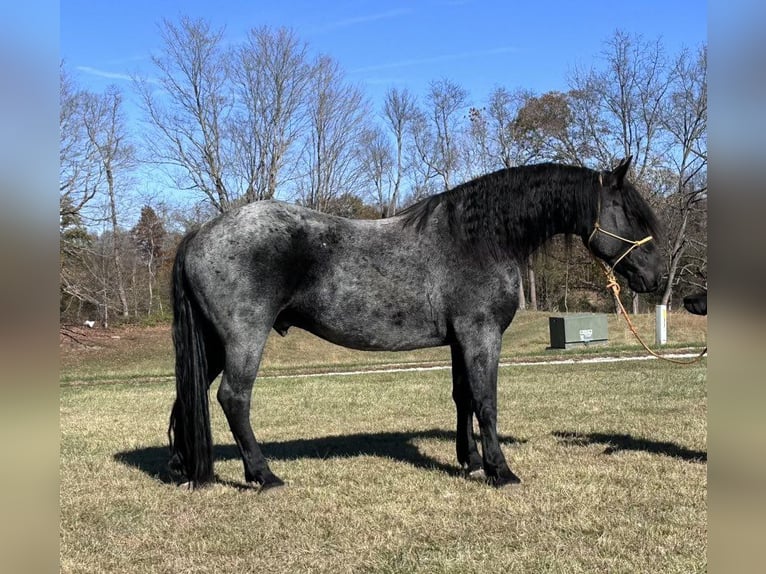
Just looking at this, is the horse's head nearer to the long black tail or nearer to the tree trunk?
the long black tail

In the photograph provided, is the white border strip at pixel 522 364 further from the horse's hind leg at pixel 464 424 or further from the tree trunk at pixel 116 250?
the tree trunk at pixel 116 250

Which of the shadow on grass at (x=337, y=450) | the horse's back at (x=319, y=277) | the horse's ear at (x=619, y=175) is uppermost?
the horse's ear at (x=619, y=175)

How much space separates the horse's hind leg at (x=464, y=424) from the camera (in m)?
5.16

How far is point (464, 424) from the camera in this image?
17.3 feet

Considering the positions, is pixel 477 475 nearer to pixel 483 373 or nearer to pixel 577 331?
pixel 483 373

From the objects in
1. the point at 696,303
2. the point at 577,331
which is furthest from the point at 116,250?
the point at 696,303

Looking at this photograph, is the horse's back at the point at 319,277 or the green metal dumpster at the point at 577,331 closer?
the horse's back at the point at 319,277

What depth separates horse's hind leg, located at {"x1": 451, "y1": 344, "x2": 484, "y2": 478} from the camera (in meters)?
5.16

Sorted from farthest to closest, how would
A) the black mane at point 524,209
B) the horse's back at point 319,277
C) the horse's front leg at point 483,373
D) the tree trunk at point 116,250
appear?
the tree trunk at point 116,250 → the black mane at point 524,209 → the horse's front leg at point 483,373 → the horse's back at point 319,277

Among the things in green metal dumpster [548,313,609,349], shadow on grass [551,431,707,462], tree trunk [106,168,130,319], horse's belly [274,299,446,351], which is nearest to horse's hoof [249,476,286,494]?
horse's belly [274,299,446,351]

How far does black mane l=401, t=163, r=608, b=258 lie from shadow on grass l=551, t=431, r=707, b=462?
2.17 metres

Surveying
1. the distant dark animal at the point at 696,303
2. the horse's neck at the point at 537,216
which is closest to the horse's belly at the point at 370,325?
the horse's neck at the point at 537,216

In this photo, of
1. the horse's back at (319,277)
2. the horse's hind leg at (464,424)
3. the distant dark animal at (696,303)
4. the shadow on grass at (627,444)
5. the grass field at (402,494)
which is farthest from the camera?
the shadow on grass at (627,444)

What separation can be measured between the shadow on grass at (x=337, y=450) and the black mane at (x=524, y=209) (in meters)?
1.97
